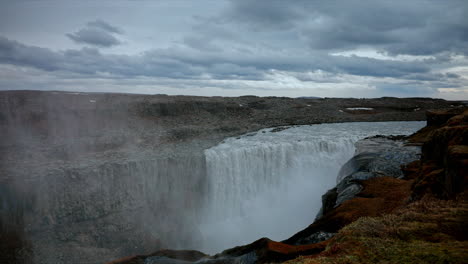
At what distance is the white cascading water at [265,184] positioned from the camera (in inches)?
1027

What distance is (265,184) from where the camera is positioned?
1128 inches

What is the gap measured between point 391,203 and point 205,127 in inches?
1149

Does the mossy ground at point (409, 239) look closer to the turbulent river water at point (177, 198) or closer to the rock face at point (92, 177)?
the rock face at point (92, 177)

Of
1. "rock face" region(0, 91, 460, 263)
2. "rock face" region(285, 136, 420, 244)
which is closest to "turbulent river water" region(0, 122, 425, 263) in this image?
"rock face" region(0, 91, 460, 263)

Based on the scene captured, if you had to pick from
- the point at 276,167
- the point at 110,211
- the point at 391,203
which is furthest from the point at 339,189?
the point at 110,211

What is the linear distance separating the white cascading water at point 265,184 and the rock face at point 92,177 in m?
2.06

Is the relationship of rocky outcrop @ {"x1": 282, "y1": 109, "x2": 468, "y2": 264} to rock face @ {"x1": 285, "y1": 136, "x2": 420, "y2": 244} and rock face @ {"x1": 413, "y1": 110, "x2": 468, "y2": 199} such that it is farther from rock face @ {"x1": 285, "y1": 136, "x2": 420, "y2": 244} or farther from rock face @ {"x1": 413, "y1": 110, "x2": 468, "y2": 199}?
rock face @ {"x1": 285, "y1": 136, "x2": 420, "y2": 244}

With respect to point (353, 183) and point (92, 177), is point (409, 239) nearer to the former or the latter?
point (353, 183)

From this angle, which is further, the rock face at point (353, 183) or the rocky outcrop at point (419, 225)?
the rock face at point (353, 183)

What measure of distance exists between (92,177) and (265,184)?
54.7 feet

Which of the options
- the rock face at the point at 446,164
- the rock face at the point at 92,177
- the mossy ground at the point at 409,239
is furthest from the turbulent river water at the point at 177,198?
the mossy ground at the point at 409,239

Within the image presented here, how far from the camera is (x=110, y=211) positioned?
73.7 feet

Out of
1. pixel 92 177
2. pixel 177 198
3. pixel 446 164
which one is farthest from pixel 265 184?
pixel 446 164

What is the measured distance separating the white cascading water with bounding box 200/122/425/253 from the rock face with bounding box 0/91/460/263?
2058 mm
